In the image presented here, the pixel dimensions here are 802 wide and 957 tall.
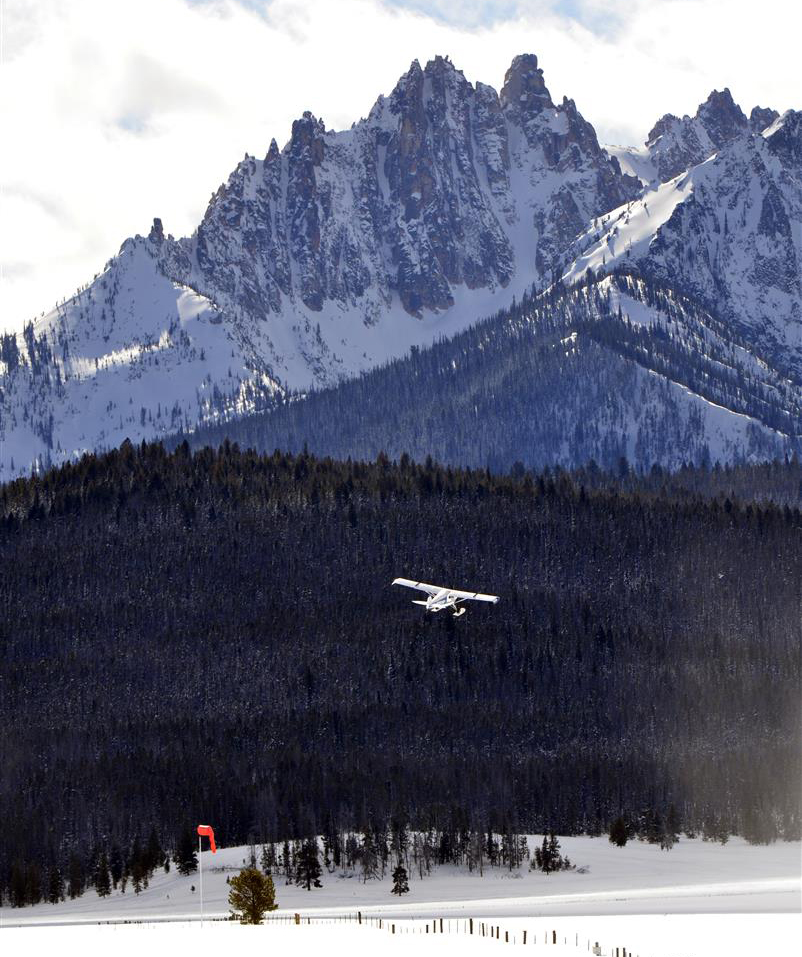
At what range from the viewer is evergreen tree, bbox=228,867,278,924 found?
532ft

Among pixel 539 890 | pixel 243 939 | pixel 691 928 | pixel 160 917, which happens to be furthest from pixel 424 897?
pixel 243 939

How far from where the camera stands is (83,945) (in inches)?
5364

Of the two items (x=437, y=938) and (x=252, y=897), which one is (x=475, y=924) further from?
(x=437, y=938)

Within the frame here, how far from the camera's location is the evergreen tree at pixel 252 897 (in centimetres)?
16212

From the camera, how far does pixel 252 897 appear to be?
162000 millimetres

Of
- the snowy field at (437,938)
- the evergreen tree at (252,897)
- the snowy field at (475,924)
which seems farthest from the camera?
the evergreen tree at (252,897)

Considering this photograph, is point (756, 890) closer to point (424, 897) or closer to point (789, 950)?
point (424, 897)

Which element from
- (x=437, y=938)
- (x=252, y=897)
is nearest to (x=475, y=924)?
(x=252, y=897)

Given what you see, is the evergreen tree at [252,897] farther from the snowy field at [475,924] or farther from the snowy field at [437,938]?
the snowy field at [475,924]

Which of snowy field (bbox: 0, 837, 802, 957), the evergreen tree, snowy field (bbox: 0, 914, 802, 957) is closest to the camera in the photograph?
snowy field (bbox: 0, 914, 802, 957)

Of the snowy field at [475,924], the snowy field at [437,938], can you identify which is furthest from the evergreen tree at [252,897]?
the snowy field at [475,924]

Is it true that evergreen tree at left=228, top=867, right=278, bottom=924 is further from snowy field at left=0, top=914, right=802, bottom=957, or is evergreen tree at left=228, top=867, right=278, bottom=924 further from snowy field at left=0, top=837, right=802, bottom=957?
snowy field at left=0, top=837, right=802, bottom=957

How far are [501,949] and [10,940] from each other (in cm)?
3234

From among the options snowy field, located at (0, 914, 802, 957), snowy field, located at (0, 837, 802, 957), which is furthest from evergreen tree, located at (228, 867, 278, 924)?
snowy field, located at (0, 837, 802, 957)
